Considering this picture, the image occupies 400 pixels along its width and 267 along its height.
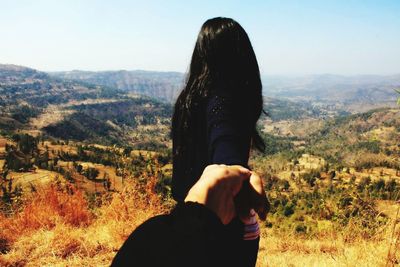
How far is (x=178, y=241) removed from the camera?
27.2 inches

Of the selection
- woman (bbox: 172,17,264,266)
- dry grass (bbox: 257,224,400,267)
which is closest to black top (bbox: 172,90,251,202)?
woman (bbox: 172,17,264,266)

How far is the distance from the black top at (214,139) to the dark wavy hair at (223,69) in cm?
4

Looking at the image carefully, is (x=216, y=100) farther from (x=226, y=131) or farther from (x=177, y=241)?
(x=177, y=241)

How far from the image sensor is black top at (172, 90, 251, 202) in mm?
1367

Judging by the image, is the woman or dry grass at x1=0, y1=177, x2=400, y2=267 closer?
the woman

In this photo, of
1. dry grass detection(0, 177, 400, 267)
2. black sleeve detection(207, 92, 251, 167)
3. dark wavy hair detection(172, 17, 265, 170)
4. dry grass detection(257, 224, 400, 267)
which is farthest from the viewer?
dry grass detection(0, 177, 400, 267)

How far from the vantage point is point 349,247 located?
174 inches

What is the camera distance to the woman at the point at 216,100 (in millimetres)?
1569

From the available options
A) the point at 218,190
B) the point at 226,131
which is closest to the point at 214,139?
the point at 226,131

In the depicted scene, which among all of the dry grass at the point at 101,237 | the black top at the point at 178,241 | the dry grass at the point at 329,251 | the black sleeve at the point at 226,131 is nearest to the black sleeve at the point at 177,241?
the black top at the point at 178,241

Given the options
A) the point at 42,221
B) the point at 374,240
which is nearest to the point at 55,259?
the point at 42,221

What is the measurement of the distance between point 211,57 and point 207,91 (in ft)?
0.60

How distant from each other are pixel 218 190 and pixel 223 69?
1.03 meters

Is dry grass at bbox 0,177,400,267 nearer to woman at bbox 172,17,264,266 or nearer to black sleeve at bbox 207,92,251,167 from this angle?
woman at bbox 172,17,264,266
